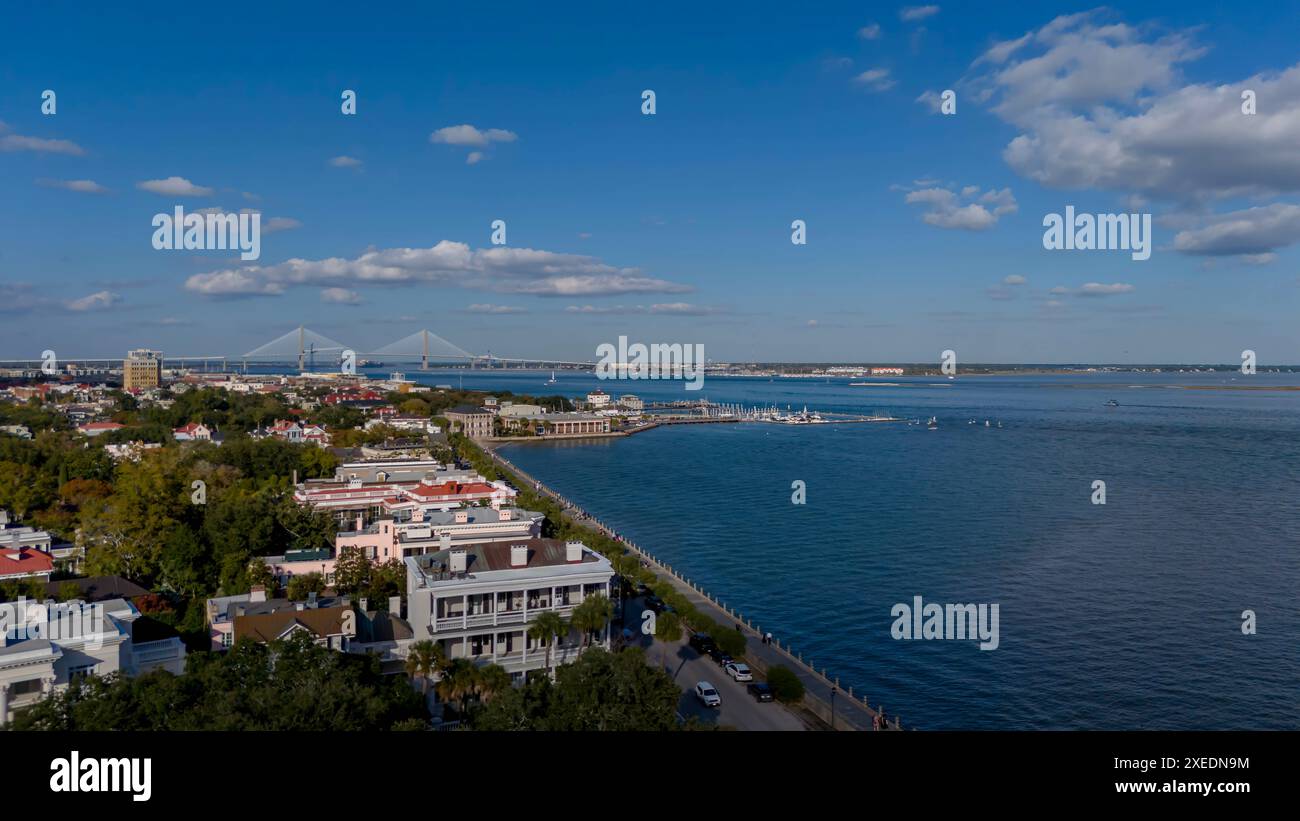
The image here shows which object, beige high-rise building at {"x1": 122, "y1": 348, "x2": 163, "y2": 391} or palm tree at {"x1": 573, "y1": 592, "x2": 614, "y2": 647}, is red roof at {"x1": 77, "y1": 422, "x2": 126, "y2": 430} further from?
beige high-rise building at {"x1": 122, "y1": 348, "x2": 163, "y2": 391}

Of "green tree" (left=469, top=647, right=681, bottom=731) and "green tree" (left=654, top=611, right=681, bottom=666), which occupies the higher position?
"green tree" (left=469, top=647, right=681, bottom=731)

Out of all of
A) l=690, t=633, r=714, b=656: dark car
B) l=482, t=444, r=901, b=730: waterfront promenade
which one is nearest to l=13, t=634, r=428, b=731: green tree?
l=482, t=444, r=901, b=730: waterfront promenade

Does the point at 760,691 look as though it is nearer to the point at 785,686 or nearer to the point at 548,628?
the point at 785,686
